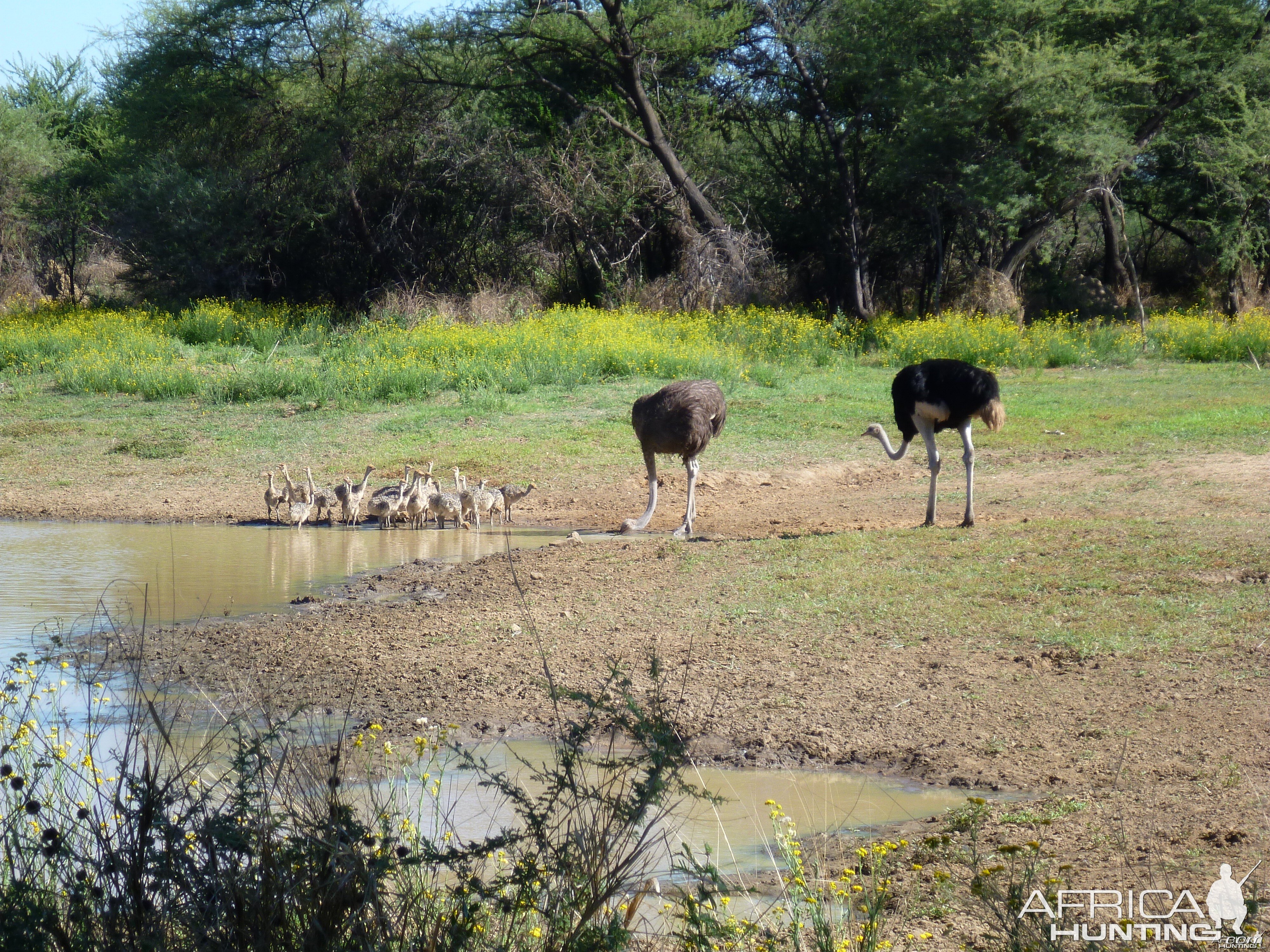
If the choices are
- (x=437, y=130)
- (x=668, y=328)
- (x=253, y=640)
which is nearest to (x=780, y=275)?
(x=668, y=328)

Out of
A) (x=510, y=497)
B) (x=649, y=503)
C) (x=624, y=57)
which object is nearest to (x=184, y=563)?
(x=510, y=497)

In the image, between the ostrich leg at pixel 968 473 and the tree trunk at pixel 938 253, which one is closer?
the ostrich leg at pixel 968 473

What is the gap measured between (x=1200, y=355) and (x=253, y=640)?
2155cm

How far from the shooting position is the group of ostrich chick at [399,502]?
1185 centimetres

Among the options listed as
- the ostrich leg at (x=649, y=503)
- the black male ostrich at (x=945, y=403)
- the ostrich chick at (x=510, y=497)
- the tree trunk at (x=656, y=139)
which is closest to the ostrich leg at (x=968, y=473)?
the black male ostrich at (x=945, y=403)

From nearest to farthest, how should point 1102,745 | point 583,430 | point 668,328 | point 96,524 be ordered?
1. point 1102,745
2. point 96,524
3. point 583,430
4. point 668,328

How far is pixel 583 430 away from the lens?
15.7 meters

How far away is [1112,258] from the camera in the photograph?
1261 inches

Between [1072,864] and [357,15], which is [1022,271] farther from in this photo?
[1072,864]

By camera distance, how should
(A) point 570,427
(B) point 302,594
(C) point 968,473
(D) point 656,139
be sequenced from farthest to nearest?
(D) point 656,139 → (A) point 570,427 → (C) point 968,473 → (B) point 302,594

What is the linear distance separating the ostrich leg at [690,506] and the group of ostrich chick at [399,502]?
183 centimetres

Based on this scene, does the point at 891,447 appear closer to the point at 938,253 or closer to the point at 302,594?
the point at 302,594

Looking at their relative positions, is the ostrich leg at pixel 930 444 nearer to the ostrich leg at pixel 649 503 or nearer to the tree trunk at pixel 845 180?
the ostrich leg at pixel 649 503

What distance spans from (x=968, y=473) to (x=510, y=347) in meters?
11.0
